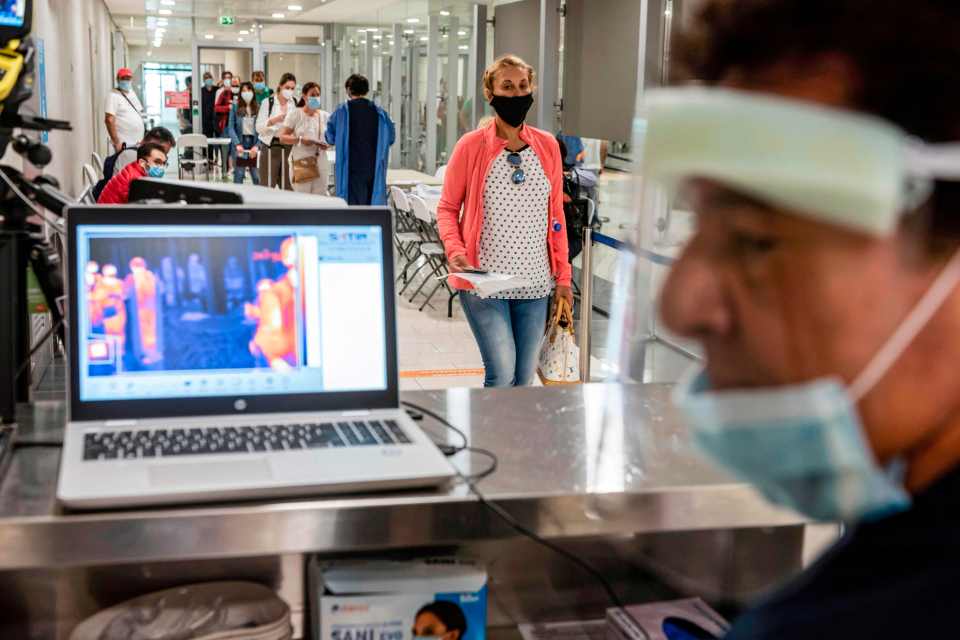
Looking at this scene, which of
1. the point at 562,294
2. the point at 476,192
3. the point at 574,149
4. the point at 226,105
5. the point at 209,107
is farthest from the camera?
the point at 209,107

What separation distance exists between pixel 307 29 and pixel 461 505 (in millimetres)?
20970

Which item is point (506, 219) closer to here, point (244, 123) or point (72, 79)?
point (72, 79)

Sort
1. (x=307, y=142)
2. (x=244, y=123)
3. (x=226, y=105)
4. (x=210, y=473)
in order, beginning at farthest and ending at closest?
(x=226, y=105) < (x=244, y=123) < (x=307, y=142) < (x=210, y=473)

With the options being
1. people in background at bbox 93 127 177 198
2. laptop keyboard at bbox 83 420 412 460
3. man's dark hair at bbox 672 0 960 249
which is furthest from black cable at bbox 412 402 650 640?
people in background at bbox 93 127 177 198

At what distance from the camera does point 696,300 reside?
2.23ft

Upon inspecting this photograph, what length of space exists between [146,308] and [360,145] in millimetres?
6726

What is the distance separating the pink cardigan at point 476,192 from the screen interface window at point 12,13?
1.90 metres

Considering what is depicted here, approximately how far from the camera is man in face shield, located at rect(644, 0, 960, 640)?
0.60 m

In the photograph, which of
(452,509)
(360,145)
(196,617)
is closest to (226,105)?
(360,145)

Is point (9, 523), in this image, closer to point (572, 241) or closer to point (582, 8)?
point (572, 241)

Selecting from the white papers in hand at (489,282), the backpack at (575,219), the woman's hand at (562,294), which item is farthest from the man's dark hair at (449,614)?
the backpack at (575,219)

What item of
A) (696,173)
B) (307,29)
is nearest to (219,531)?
(696,173)

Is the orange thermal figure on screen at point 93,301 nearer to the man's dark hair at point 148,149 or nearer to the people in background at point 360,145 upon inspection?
the man's dark hair at point 148,149

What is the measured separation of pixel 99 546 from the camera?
1.33m
